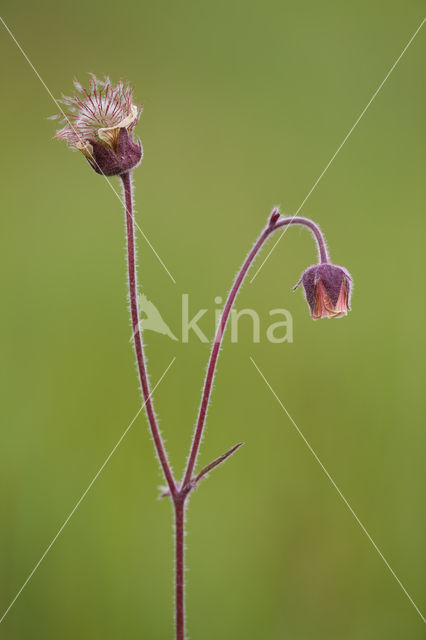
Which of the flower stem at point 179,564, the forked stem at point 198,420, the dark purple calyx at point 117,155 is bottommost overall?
the flower stem at point 179,564

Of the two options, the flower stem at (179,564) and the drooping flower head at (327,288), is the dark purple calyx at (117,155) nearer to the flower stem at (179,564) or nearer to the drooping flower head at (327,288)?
the drooping flower head at (327,288)

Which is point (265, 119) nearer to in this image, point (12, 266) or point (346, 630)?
point (12, 266)

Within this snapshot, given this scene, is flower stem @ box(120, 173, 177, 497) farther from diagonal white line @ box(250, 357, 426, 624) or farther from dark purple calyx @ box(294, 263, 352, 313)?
diagonal white line @ box(250, 357, 426, 624)

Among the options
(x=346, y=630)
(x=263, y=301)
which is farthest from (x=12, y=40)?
(x=346, y=630)

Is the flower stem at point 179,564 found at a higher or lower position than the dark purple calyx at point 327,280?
lower

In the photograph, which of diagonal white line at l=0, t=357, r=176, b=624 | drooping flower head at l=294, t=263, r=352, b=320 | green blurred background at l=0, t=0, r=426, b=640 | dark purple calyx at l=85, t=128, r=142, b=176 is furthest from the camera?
green blurred background at l=0, t=0, r=426, b=640

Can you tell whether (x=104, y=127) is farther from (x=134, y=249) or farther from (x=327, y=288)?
(x=327, y=288)

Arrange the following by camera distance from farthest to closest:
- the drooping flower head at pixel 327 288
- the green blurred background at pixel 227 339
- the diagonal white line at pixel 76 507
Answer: the green blurred background at pixel 227 339 → the diagonal white line at pixel 76 507 → the drooping flower head at pixel 327 288

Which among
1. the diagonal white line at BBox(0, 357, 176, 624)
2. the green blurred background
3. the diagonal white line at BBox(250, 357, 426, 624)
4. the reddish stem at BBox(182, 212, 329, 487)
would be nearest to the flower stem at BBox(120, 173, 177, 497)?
the reddish stem at BBox(182, 212, 329, 487)

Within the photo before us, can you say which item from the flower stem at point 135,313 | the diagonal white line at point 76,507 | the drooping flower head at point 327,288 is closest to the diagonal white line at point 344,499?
the diagonal white line at point 76,507
